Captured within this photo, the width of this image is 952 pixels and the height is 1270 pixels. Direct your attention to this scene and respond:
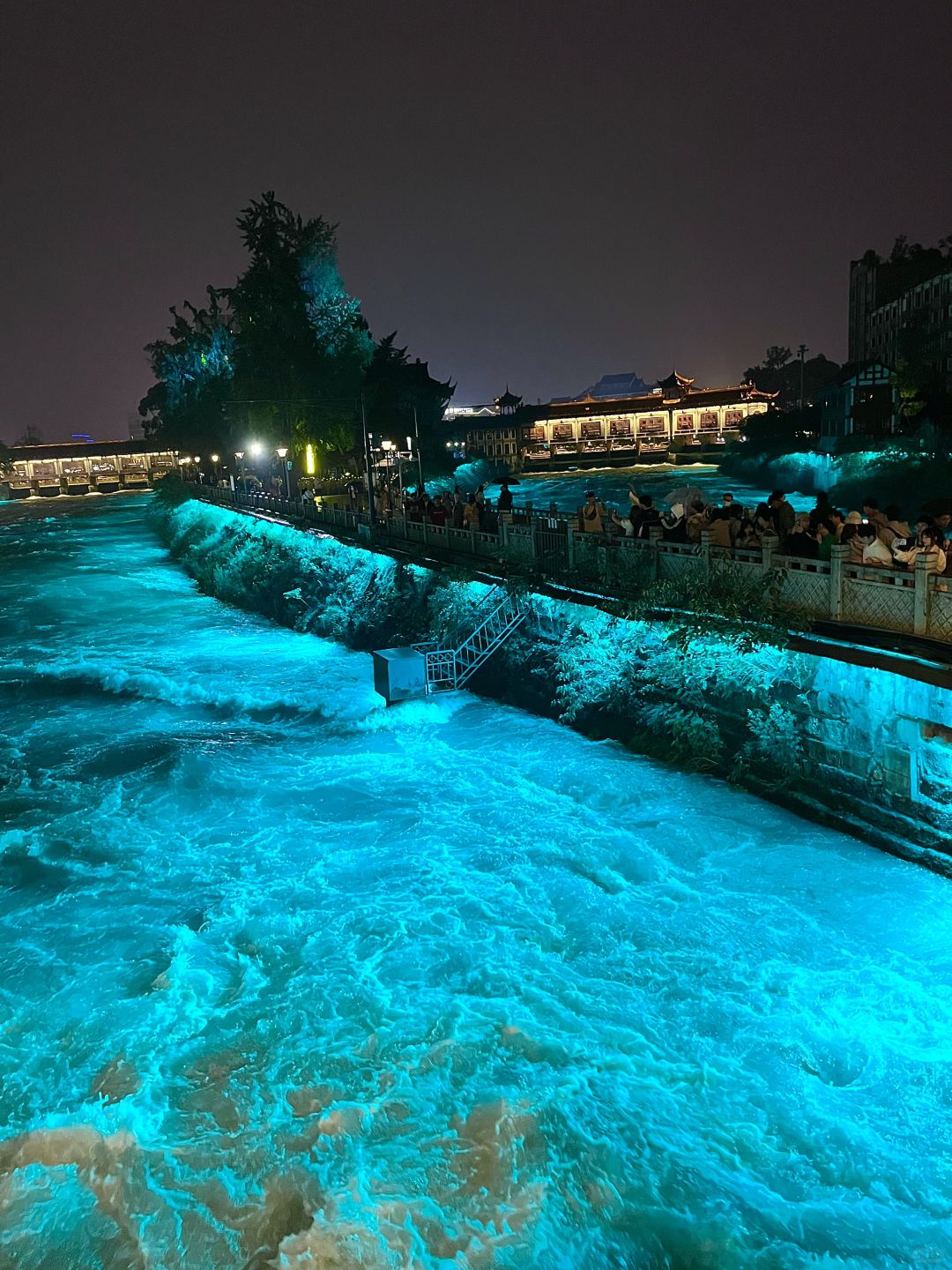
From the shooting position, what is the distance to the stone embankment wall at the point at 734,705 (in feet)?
33.0

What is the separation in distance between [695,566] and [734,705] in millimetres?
2232

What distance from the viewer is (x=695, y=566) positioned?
13375 mm

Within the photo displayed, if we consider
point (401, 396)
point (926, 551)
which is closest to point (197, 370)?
point (401, 396)

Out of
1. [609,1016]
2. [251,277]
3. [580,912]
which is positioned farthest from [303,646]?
[251,277]

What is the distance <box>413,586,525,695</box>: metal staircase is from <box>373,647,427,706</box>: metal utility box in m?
0.32

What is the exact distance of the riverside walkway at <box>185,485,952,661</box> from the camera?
10.3 m

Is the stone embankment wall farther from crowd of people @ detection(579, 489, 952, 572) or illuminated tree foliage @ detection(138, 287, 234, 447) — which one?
illuminated tree foliage @ detection(138, 287, 234, 447)

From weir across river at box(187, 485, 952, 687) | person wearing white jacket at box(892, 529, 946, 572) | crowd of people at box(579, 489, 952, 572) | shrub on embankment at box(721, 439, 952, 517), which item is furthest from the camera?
shrub on embankment at box(721, 439, 952, 517)

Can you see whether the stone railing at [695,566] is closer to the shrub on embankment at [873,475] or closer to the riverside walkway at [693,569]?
the riverside walkway at [693,569]

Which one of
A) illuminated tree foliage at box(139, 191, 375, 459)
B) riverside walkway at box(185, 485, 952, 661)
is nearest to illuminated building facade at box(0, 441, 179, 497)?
illuminated tree foliage at box(139, 191, 375, 459)

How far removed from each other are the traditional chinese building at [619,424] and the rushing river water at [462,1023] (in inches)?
2493

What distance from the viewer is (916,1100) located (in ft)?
23.2

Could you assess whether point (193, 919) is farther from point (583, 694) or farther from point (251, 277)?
point (251, 277)

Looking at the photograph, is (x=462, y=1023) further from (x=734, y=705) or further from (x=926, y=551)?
(x=926, y=551)
